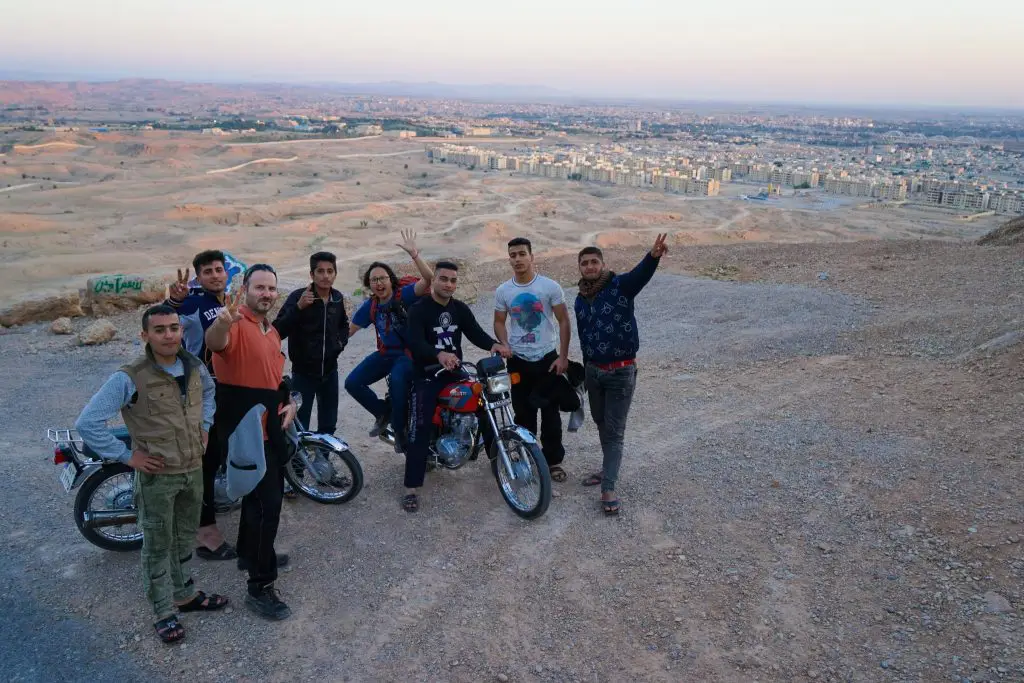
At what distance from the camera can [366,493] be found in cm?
575

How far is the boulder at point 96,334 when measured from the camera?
1149cm

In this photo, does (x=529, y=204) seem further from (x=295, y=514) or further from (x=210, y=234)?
(x=295, y=514)

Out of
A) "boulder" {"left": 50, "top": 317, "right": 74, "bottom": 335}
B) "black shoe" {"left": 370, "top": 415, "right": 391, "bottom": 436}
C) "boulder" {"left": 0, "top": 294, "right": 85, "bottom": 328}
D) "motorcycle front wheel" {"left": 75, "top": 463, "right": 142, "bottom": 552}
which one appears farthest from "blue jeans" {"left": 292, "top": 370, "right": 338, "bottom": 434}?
"boulder" {"left": 0, "top": 294, "right": 85, "bottom": 328}

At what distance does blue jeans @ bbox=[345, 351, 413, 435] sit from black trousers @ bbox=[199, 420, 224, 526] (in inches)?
51.0

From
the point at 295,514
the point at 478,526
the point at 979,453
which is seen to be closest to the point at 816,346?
the point at 979,453

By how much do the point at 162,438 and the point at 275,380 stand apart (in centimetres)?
66

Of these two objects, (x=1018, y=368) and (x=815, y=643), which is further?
(x=1018, y=368)

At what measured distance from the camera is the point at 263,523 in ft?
13.9

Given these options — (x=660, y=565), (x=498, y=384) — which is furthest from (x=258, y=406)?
(x=660, y=565)

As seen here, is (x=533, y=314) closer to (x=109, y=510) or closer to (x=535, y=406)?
(x=535, y=406)

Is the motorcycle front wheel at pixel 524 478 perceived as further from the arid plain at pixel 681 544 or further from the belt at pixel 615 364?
the belt at pixel 615 364

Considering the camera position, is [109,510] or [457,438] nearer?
[109,510]

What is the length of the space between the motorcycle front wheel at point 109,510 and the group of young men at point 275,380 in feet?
1.52

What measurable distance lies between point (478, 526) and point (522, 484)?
0.44 m
